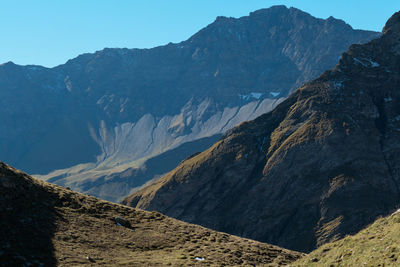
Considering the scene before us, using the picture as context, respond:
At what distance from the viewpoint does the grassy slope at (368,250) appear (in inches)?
1468

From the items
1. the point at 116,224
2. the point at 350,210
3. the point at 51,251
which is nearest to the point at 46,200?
the point at 116,224

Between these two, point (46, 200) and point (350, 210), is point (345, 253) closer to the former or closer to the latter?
point (46, 200)

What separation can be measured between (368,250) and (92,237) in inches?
1395

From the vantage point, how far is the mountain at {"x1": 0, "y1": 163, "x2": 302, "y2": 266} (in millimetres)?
49781

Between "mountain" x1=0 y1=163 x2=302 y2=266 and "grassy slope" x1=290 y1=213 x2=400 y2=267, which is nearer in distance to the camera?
"grassy slope" x1=290 y1=213 x2=400 y2=267

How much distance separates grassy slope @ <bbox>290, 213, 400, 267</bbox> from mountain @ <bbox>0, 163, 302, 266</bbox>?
13939 millimetres

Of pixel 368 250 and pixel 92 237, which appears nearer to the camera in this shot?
pixel 368 250

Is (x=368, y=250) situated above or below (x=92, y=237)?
above

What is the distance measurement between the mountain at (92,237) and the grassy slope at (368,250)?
13939 mm

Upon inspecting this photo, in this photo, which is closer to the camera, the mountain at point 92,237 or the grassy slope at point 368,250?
the grassy slope at point 368,250

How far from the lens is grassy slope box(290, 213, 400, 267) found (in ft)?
122

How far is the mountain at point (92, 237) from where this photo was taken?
49.8 m

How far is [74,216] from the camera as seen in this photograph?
210 ft

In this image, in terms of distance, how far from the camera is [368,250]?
1572 inches
